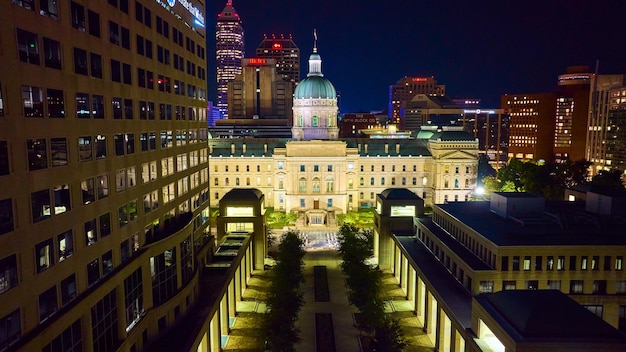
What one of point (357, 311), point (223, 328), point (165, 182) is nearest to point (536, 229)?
point (357, 311)

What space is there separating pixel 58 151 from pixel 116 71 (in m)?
10.3

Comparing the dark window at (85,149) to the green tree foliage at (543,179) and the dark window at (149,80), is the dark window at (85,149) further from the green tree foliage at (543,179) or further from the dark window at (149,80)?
the green tree foliage at (543,179)

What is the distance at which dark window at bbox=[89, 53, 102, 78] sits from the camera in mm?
31188

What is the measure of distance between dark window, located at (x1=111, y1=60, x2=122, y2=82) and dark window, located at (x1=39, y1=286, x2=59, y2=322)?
16.0m

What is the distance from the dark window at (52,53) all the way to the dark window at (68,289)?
1275 centimetres

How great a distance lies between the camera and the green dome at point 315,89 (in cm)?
12556

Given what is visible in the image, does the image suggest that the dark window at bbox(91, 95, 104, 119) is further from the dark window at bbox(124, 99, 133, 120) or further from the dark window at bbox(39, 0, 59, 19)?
the dark window at bbox(39, 0, 59, 19)

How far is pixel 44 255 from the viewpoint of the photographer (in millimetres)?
25766

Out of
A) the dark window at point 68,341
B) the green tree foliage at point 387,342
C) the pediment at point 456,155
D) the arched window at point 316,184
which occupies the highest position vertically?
A: the pediment at point 456,155

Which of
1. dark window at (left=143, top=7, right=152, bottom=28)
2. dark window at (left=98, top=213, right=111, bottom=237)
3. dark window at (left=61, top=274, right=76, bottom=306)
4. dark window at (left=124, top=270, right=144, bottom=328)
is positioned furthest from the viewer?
dark window at (left=143, top=7, right=152, bottom=28)

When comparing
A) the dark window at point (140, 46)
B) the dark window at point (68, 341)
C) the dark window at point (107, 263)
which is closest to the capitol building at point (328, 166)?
the dark window at point (140, 46)

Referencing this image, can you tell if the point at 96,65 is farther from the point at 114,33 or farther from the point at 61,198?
the point at 61,198

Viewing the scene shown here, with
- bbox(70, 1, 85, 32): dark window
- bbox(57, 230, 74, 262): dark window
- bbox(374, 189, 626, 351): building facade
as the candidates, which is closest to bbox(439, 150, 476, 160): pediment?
bbox(374, 189, 626, 351): building facade

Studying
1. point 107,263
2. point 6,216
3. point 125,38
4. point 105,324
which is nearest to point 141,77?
point 125,38
